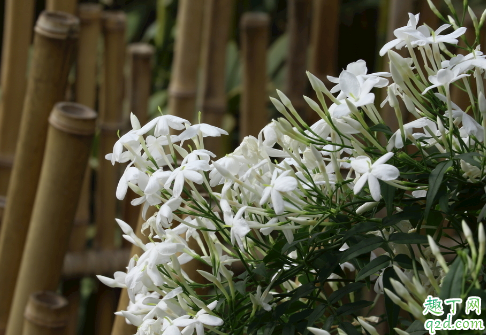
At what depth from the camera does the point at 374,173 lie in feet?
0.81

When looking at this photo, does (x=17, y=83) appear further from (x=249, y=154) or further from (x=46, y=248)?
(x=249, y=154)

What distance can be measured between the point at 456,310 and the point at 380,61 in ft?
2.58

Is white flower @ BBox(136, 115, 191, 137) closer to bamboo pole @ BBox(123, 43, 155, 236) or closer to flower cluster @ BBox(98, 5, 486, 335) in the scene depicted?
flower cluster @ BBox(98, 5, 486, 335)

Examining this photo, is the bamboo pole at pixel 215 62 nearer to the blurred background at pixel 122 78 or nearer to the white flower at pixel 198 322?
the blurred background at pixel 122 78

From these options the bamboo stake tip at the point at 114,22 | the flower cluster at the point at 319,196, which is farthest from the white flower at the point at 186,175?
the bamboo stake tip at the point at 114,22

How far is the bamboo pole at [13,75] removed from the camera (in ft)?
2.41

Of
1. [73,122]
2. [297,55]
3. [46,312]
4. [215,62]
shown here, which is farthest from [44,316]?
[297,55]

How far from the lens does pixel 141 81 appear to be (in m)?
0.91

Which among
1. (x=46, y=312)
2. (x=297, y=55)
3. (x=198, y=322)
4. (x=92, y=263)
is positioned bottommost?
(x=92, y=263)

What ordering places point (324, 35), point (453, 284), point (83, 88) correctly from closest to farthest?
1. point (453, 284)
2. point (83, 88)
3. point (324, 35)

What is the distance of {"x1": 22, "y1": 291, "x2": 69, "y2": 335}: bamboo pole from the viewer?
48 centimetres

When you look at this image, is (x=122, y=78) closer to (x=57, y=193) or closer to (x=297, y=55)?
(x=297, y=55)

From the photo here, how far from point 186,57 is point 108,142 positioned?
0.18 meters

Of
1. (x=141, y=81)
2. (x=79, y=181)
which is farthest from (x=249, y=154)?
(x=141, y=81)
